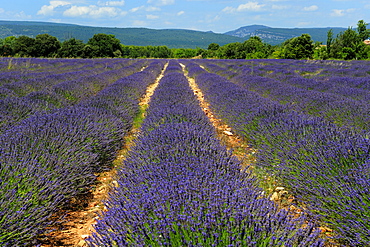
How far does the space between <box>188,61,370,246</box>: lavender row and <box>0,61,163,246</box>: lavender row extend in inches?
71.5

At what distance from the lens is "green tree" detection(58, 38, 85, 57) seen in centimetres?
3250

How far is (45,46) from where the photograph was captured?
31.9 metres

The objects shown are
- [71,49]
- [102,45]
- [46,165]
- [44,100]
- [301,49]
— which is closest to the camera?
[46,165]

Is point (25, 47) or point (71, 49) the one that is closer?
point (25, 47)

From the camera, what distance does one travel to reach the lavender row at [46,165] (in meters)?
1.70

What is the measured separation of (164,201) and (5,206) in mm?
983

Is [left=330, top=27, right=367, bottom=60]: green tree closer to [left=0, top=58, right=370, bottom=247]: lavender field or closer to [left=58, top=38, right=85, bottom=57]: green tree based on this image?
[left=0, top=58, right=370, bottom=247]: lavender field

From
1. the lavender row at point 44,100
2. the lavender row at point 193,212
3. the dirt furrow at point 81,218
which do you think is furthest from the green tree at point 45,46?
the lavender row at point 193,212

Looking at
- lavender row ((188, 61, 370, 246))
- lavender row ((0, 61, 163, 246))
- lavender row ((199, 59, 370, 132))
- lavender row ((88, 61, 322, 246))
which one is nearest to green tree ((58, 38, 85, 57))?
lavender row ((199, 59, 370, 132))

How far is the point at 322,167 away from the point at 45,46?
116ft

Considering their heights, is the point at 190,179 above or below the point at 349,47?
below

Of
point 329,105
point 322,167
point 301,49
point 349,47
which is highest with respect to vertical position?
point 349,47

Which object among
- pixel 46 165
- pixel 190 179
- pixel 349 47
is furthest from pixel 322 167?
pixel 349 47

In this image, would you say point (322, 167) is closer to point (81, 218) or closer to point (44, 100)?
point (81, 218)
